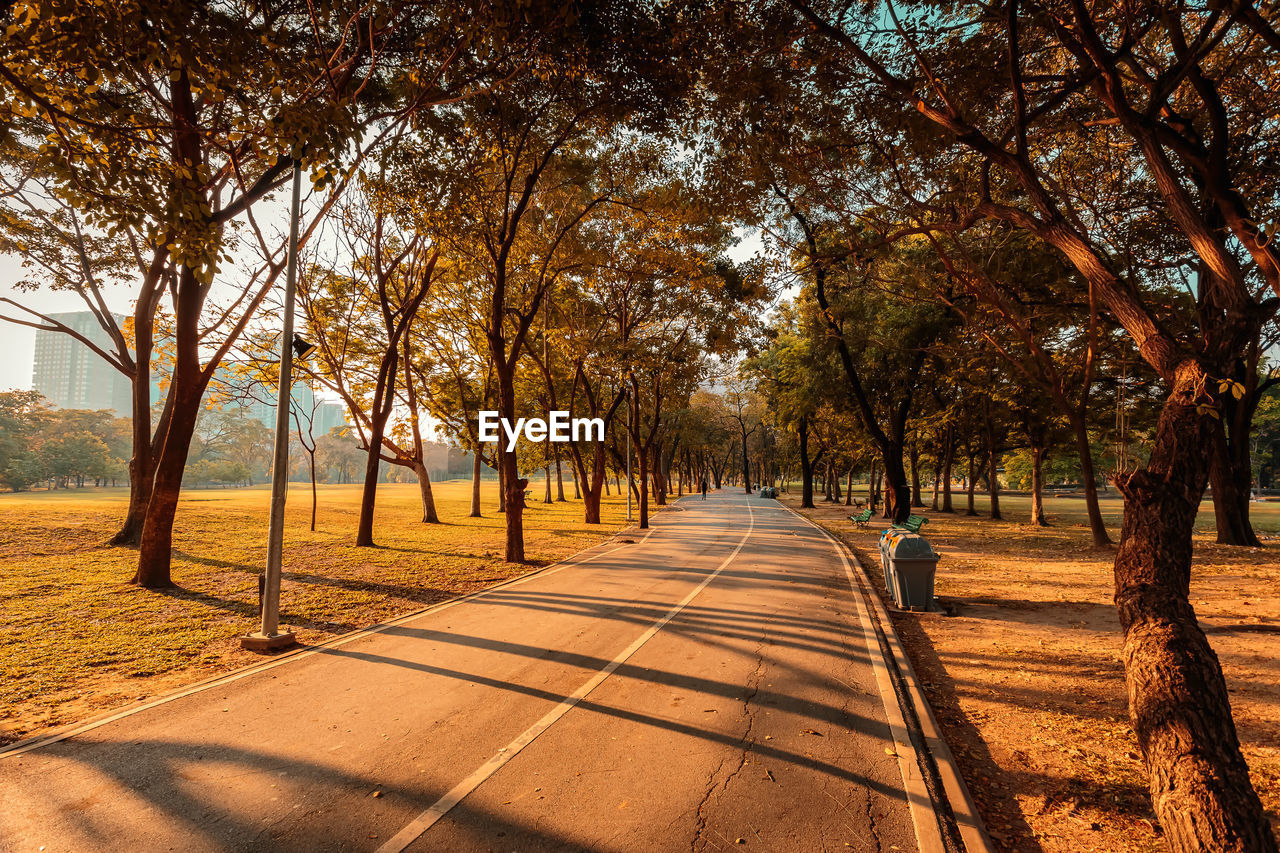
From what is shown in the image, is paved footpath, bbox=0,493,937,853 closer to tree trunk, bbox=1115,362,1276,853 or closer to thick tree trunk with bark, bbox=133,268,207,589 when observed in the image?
tree trunk, bbox=1115,362,1276,853

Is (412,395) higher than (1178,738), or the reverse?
(412,395)

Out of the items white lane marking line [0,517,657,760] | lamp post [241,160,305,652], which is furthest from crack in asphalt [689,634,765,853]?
lamp post [241,160,305,652]

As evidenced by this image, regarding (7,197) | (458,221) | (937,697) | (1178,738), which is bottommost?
(937,697)

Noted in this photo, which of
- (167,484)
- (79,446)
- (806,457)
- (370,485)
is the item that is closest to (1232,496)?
(806,457)

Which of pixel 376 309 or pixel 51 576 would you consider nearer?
pixel 51 576

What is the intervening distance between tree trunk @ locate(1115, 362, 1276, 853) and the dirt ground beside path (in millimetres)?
453

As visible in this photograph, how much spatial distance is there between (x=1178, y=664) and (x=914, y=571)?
559 centimetres

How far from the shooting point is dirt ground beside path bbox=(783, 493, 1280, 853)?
12.8ft

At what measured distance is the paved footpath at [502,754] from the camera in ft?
11.8

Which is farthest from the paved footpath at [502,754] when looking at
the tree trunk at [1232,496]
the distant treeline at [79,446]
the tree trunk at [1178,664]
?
the distant treeline at [79,446]

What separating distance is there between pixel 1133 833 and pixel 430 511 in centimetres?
2526

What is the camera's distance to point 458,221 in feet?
42.7

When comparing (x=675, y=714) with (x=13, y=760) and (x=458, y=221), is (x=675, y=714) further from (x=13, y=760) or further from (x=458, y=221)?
(x=458, y=221)

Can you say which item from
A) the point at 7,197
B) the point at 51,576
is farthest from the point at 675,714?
the point at 7,197
